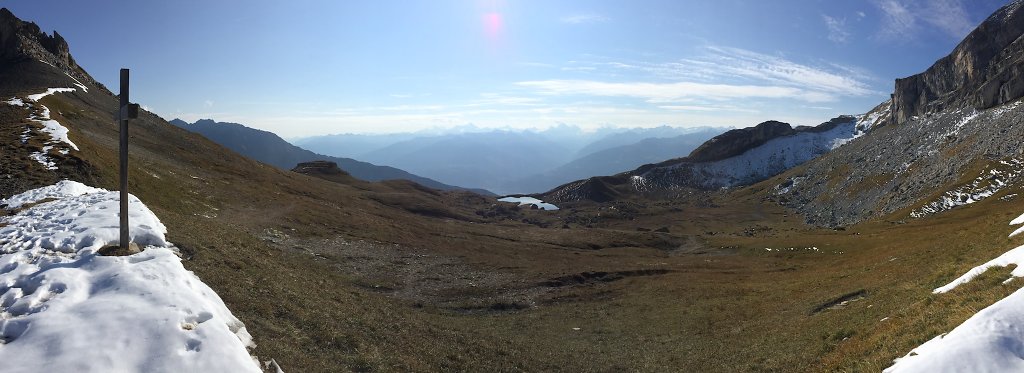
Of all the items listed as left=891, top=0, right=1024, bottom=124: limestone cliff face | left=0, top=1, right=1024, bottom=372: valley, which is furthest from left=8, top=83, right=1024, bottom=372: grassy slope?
left=891, top=0, right=1024, bottom=124: limestone cliff face

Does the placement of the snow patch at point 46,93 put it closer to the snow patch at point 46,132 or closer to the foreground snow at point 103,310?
the snow patch at point 46,132

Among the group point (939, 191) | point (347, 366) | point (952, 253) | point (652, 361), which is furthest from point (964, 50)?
point (347, 366)

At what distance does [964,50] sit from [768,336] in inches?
8286

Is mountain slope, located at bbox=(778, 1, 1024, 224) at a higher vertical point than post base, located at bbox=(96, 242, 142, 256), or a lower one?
higher

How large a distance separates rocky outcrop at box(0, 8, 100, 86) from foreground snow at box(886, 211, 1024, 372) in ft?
460

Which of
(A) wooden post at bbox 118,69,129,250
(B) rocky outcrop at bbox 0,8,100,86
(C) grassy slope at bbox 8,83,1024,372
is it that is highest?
(B) rocky outcrop at bbox 0,8,100,86

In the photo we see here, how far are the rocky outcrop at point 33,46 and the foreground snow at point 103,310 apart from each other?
388ft

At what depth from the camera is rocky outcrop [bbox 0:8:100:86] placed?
331ft

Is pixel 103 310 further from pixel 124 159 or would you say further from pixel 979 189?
pixel 979 189

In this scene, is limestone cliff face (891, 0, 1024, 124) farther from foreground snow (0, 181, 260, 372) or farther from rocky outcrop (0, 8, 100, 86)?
rocky outcrop (0, 8, 100, 86)

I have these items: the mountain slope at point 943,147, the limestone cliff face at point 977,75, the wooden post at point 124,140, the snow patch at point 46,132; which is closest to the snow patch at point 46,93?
the snow patch at point 46,132

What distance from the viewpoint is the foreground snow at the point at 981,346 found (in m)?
10.9

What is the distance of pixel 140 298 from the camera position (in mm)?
13523

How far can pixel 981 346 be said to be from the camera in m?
11.4
